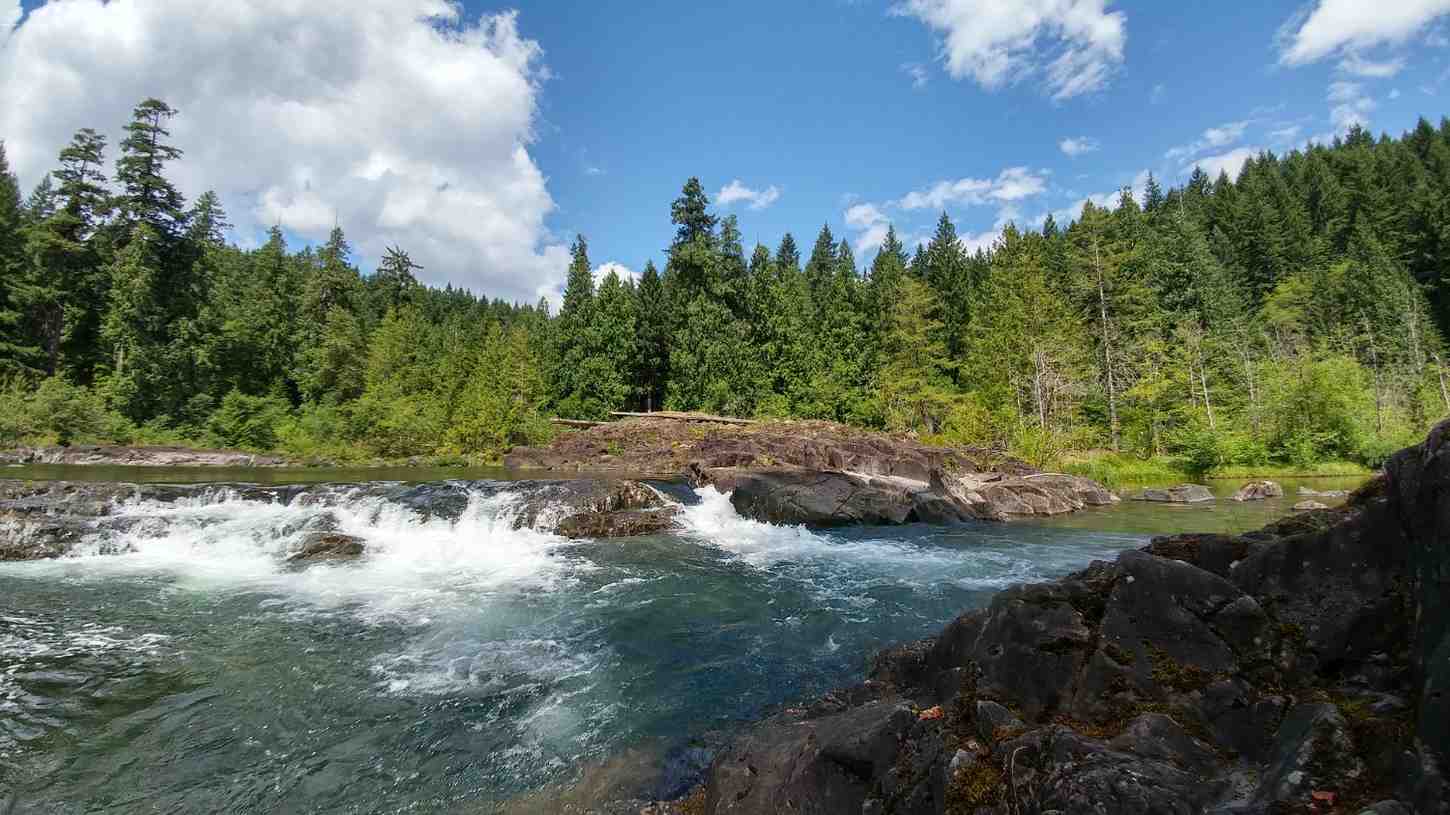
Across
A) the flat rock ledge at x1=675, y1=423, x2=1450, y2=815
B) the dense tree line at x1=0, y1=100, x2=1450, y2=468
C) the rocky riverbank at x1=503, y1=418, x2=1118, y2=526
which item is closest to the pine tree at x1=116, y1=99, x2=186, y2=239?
the dense tree line at x1=0, y1=100, x2=1450, y2=468

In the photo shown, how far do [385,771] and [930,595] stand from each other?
8.70 meters

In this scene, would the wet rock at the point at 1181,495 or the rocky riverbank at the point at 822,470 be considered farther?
the wet rock at the point at 1181,495

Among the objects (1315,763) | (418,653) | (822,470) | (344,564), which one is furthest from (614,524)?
(1315,763)

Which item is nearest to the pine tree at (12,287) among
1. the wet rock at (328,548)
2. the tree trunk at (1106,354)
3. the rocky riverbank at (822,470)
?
the rocky riverbank at (822,470)

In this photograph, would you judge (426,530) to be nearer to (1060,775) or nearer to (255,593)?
(255,593)

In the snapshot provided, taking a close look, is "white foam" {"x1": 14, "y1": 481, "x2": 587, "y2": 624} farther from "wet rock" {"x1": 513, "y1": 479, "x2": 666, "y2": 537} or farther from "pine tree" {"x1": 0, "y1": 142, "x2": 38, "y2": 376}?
"pine tree" {"x1": 0, "y1": 142, "x2": 38, "y2": 376}

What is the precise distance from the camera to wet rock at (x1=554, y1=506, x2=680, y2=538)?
16594 millimetres

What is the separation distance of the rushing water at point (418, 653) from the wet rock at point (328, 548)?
0.42 m

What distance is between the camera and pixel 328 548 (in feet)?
45.9

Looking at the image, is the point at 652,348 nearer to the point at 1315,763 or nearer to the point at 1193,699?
the point at 1193,699

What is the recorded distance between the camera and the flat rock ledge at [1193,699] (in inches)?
96.5

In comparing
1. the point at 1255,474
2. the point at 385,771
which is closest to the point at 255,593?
the point at 385,771

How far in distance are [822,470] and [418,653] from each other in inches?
630

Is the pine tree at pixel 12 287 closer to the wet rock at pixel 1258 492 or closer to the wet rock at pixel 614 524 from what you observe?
the wet rock at pixel 614 524
